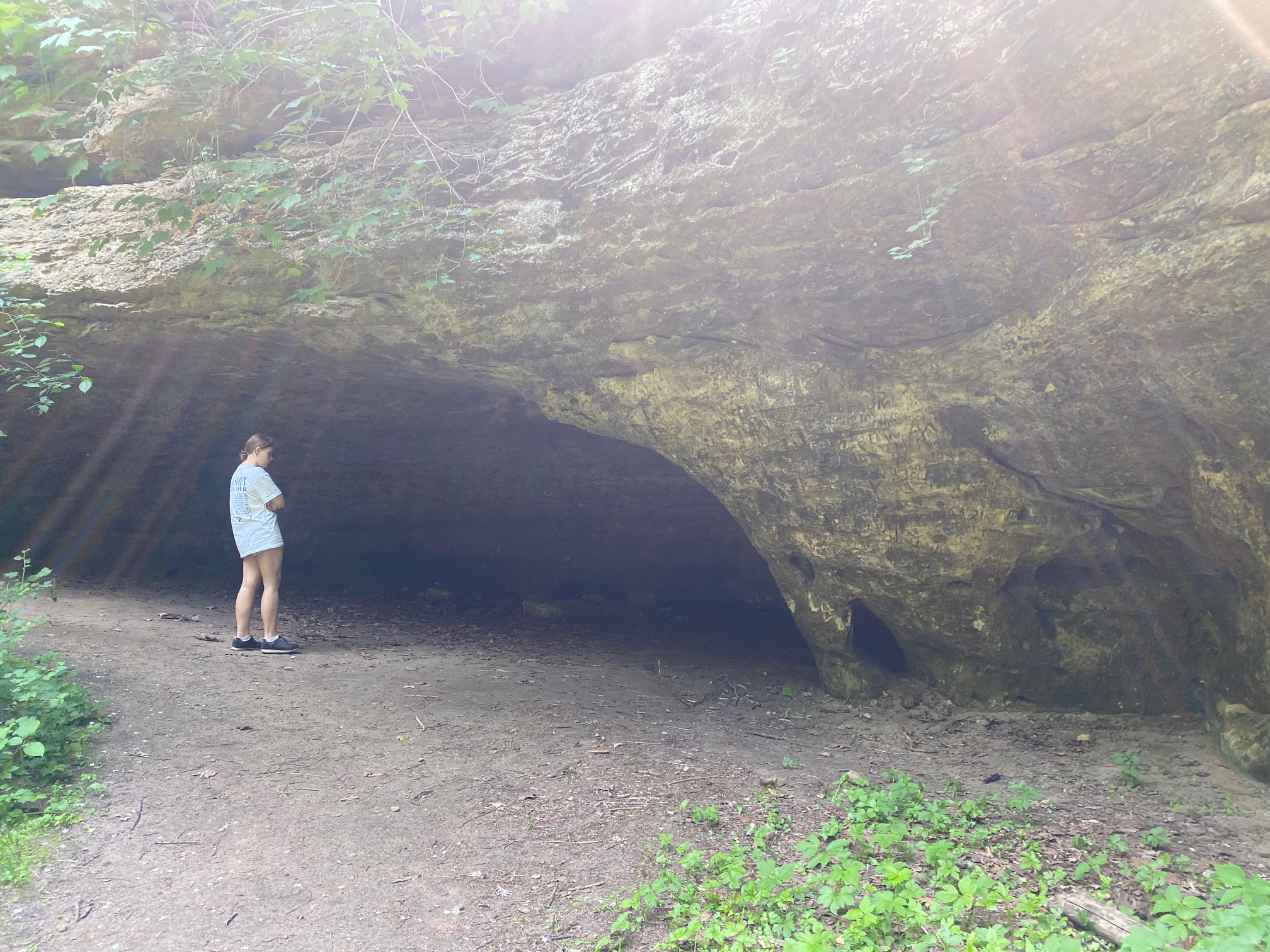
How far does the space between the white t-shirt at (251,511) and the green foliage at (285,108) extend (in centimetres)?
133

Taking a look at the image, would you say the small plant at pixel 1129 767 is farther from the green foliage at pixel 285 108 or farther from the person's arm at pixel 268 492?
the person's arm at pixel 268 492

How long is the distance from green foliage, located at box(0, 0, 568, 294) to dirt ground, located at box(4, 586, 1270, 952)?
254 centimetres

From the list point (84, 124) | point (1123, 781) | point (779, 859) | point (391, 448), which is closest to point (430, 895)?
point (779, 859)

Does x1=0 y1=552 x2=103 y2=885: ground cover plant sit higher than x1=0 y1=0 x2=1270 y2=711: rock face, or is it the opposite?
x1=0 y1=0 x2=1270 y2=711: rock face

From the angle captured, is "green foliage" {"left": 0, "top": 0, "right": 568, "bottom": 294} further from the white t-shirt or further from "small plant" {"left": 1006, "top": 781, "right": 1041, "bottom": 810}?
"small plant" {"left": 1006, "top": 781, "right": 1041, "bottom": 810}

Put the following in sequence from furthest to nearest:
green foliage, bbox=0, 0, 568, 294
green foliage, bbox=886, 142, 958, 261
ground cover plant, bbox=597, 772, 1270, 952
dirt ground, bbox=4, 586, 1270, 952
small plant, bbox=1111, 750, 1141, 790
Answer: green foliage, bbox=0, 0, 568, 294
small plant, bbox=1111, 750, 1141, 790
green foliage, bbox=886, 142, 958, 261
dirt ground, bbox=4, 586, 1270, 952
ground cover plant, bbox=597, 772, 1270, 952

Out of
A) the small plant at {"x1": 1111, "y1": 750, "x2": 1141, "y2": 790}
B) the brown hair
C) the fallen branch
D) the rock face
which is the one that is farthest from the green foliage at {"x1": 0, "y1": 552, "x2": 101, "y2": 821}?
the small plant at {"x1": 1111, "y1": 750, "x2": 1141, "y2": 790}

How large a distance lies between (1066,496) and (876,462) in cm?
106

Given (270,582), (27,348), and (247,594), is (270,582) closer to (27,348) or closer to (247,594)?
(247,594)

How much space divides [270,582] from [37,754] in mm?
2378

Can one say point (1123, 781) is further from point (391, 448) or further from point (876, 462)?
point (391, 448)

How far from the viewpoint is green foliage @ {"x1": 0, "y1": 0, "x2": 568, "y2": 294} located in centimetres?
430

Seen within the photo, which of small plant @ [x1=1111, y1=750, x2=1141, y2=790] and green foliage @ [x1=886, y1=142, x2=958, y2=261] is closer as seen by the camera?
green foliage @ [x1=886, y1=142, x2=958, y2=261]

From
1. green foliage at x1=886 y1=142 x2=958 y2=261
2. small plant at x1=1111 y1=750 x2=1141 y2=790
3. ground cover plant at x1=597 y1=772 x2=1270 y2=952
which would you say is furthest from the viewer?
small plant at x1=1111 y1=750 x2=1141 y2=790
